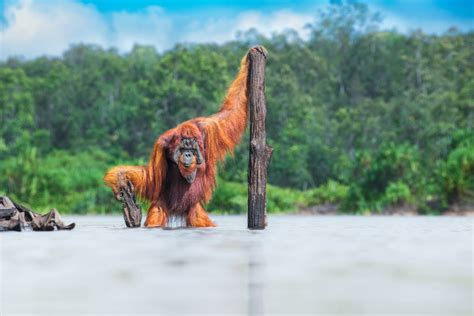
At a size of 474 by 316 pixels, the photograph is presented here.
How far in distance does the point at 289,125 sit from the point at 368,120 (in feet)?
6.62

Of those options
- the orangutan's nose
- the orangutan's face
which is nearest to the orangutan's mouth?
the orangutan's face

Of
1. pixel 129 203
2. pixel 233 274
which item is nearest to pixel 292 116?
pixel 129 203

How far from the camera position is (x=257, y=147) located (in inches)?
282

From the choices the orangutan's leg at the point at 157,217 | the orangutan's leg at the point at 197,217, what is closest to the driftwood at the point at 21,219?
the orangutan's leg at the point at 157,217

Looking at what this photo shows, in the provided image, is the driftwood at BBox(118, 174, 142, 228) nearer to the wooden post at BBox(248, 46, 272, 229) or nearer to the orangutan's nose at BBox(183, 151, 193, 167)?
the orangutan's nose at BBox(183, 151, 193, 167)

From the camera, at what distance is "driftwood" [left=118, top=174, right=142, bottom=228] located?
752 centimetres

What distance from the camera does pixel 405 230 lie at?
26.2 feet

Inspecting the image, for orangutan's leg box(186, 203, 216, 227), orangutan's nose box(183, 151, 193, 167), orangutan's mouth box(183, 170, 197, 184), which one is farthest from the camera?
orangutan's leg box(186, 203, 216, 227)

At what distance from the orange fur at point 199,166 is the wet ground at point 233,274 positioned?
58cm

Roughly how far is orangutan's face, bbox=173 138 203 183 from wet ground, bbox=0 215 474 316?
592mm

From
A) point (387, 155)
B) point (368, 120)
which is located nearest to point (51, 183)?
point (387, 155)

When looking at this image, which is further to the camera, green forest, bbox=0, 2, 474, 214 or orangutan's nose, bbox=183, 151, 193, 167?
green forest, bbox=0, 2, 474, 214

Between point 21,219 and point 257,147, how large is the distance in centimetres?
218

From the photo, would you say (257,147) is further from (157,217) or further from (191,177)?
(157,217)
